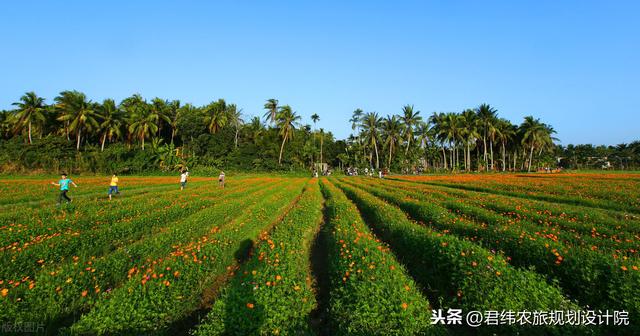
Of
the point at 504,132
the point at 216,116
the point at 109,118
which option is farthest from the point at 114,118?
the point at 504,132

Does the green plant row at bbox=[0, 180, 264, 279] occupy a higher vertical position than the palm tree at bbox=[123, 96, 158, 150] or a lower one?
lower

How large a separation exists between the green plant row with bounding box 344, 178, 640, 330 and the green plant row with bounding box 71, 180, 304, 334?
7191 millimetres

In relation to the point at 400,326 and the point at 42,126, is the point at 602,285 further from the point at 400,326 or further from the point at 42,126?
the point at 42,126

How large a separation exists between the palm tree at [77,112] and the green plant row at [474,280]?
7357 centimetres

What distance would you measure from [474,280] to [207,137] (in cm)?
7651

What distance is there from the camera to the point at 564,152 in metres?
133

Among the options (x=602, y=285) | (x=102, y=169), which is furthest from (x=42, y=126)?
(x=602, y=285)

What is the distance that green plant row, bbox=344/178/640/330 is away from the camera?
14.8 feet

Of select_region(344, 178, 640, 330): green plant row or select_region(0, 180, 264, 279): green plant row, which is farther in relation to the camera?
select_region(0, 180, 264, 279): green plant row

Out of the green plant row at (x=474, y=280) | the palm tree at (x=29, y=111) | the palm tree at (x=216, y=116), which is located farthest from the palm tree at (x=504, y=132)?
the palm tree at (x=29, y=111)

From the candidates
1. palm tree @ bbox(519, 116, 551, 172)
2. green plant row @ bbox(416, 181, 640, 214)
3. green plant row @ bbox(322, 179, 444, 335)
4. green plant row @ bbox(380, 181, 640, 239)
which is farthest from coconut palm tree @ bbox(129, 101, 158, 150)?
palm tree @ bbox(519, 116, 551, 172)

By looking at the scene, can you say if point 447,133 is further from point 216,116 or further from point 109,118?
point 109,118

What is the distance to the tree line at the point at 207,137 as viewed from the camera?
2231 inches

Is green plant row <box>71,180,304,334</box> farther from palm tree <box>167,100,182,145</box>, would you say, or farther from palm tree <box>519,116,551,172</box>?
palm tree <box>519,116,551,172</box>
